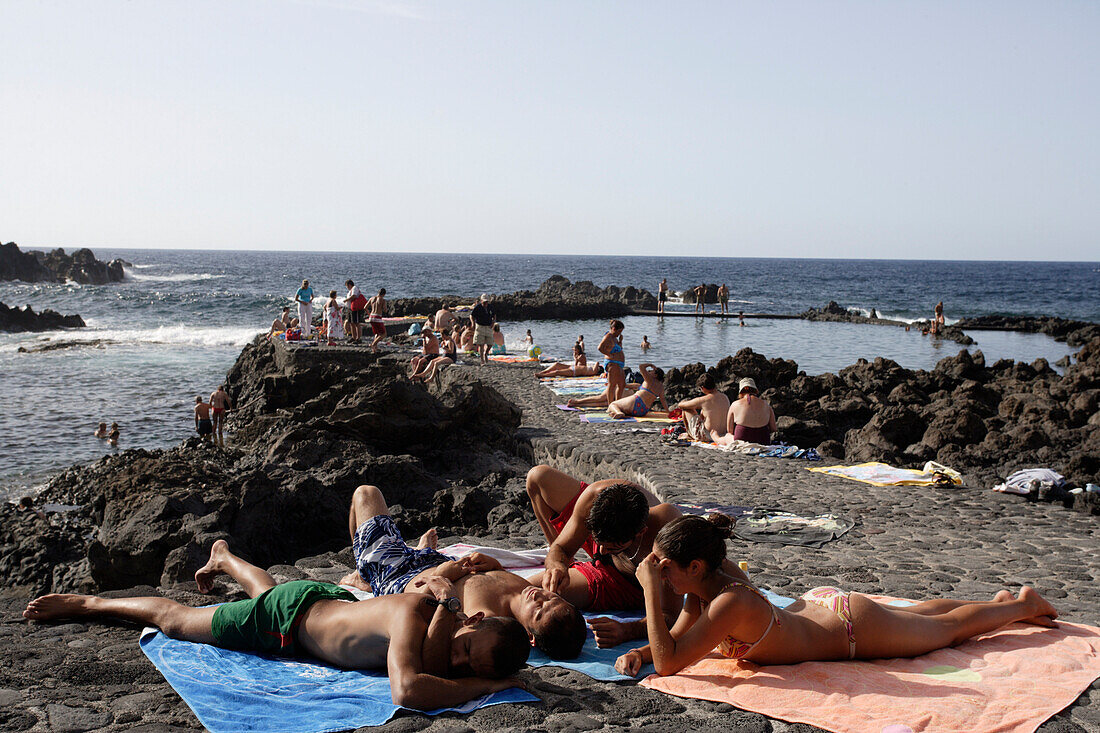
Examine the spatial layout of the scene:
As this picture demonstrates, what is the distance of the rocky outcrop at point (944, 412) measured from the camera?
36.4 ft

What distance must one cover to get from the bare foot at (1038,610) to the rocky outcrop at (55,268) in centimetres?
8355

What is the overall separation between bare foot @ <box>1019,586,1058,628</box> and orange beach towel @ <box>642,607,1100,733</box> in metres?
0.18

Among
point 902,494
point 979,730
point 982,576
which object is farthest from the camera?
point 902,494

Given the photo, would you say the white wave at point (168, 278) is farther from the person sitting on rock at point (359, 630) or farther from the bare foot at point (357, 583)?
the person sitting on rock at point (359, 630)

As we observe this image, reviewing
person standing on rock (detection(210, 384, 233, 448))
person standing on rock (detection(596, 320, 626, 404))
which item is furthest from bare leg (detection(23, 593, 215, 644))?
person standing on rock (detection(210, 384, 233, 448))

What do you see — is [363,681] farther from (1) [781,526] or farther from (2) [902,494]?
(2) [902,494]

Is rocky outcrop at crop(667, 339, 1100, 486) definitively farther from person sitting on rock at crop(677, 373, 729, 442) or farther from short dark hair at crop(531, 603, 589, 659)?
short dark hair at crop(531, 603, 589, 659)

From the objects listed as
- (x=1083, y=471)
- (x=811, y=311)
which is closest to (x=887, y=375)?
(x=1083, y=471)

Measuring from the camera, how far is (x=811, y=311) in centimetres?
4828

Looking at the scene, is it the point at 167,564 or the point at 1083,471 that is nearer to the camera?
the point at 167,564

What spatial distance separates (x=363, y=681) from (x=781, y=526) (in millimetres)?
4474

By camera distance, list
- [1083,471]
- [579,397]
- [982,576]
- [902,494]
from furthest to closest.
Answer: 1. [579,397]
2. [1083,471]
3. [902,494]
4. [982,576]

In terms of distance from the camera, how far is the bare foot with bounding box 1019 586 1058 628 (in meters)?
4.52

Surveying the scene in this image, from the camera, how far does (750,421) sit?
11305 mm
